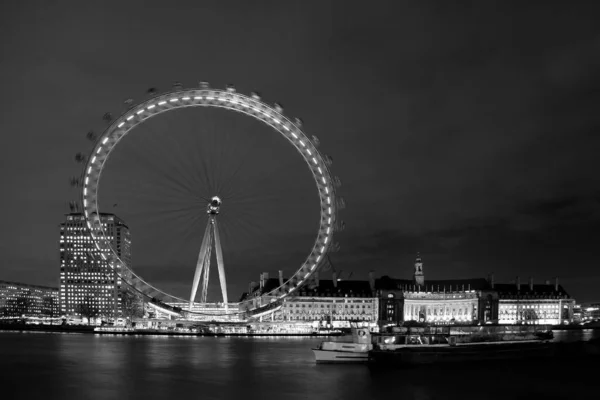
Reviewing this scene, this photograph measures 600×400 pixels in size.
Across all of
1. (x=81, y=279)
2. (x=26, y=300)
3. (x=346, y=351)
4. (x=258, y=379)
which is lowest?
(x=26, y=300)

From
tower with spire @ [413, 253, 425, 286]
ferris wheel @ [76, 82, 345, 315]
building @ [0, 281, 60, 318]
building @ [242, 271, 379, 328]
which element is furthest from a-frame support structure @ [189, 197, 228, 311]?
building @ [0, 281, 60, 318]

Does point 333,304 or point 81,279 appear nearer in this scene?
point 333,304

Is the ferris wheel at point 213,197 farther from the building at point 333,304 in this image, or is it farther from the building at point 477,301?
the building at point 477,301

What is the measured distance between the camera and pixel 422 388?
3133cm

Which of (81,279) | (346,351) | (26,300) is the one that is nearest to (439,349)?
(346,351)

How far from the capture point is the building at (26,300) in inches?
6176

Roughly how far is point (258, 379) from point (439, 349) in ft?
37.1

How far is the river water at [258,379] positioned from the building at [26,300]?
114346mm

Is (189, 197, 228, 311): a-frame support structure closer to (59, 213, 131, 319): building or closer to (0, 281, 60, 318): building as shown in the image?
(59, 213, 131, 319): building

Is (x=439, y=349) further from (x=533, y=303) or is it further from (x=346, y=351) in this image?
(x=533, y=303)

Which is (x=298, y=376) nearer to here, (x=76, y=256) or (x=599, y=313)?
(x=76, y=256)

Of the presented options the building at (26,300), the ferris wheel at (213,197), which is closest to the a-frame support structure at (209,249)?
the ferris wheel at (213,197)

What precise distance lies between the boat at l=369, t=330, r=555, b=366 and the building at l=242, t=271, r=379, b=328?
63.6 meters

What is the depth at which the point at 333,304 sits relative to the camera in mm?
112562
